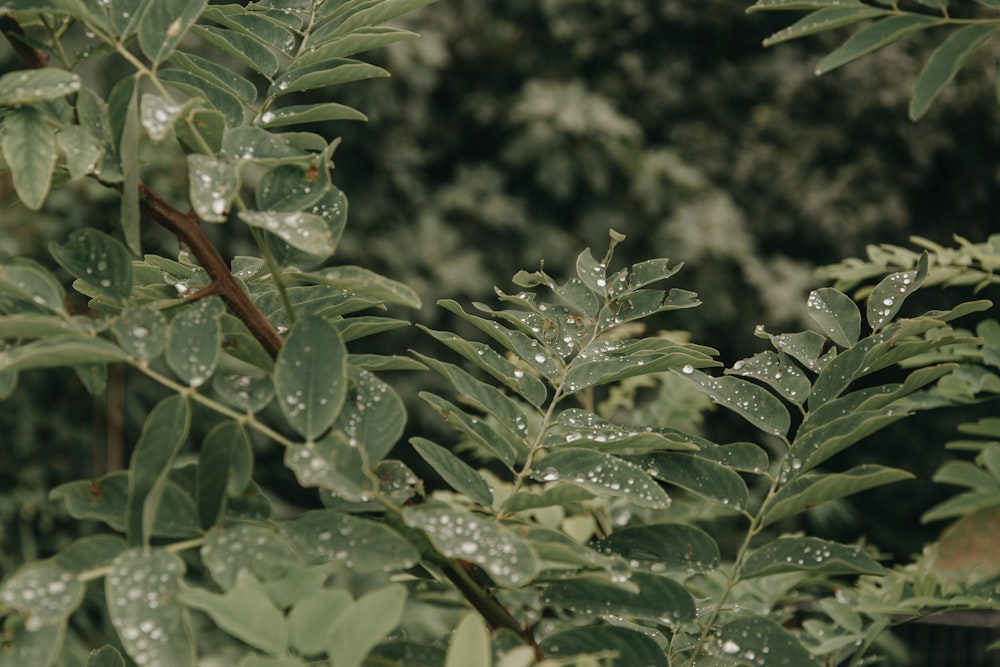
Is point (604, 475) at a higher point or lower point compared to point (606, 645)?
higher

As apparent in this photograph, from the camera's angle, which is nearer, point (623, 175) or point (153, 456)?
point (153, 456)

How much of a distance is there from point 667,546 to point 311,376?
328mm

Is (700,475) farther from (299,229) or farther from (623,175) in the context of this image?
(623,175)

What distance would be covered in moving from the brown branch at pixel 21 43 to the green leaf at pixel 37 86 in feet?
0.25

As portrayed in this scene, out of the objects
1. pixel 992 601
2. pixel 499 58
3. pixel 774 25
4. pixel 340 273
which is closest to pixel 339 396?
pixel 340 273

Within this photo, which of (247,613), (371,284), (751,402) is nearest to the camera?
(247,613)

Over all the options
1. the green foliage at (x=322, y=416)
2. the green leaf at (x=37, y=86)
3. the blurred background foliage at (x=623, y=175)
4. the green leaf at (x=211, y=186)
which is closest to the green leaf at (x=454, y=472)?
the green foliage at (x=322, y=416)

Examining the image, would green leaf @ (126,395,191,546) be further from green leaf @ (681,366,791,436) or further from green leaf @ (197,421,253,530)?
green leaf @ (681,366,791,436)

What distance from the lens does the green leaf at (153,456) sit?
23.5 inches

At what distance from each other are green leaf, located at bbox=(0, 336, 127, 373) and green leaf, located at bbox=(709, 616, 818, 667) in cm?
48

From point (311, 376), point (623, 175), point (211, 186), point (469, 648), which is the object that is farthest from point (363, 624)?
point (623, 175)

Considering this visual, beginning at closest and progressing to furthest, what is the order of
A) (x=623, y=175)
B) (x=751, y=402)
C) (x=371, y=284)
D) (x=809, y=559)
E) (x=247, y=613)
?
1. (x=247, y=613)
2. (x=371, y=284)
3. (x=809, y=559)
4. (x=751, y=402)
5. (x=623, y=175)

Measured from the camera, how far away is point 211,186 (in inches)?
25.5

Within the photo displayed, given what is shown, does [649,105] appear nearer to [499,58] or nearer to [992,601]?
[499,58]
